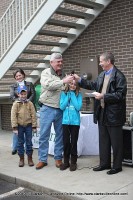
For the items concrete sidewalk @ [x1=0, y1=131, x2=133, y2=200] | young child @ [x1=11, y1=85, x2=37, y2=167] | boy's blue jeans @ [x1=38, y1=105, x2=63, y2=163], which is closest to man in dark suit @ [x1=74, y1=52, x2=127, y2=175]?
concrete sidewalk @ [x1=0, y1=131, x2=133, y2=200]

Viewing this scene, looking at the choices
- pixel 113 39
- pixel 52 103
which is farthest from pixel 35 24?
pixel 52 103

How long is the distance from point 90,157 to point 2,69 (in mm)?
2959

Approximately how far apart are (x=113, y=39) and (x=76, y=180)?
3722mm

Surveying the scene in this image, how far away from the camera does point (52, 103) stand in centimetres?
536

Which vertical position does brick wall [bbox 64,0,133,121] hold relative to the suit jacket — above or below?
above

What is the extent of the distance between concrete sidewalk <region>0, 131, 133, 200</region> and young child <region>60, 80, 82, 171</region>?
0.32m

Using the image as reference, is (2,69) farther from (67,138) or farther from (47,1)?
(67,138)

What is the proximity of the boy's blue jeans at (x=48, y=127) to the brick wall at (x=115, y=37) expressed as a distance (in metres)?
2.23

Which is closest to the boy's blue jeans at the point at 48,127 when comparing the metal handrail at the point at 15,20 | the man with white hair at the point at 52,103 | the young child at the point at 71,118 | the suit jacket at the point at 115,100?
the man with white hair at the point at 52,103

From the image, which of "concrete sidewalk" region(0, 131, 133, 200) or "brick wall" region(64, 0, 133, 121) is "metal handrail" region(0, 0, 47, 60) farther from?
"concrete sidewalk" region(0, 131, 133, 200)

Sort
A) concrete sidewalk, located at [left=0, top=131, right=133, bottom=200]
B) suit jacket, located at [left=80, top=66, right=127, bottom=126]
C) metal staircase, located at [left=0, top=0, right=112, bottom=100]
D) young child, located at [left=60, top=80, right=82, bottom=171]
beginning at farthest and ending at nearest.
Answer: metal staircase, located at [left=0, top=0, right=112, bottom=100] → young child, located at [left=60, top=80, right=82, bottom=171] → suit jacket, located at [left=80, top=66, right=127, bottom=126] → concrete sidewalk, located at [left=0, top=131, right=133, bottom=200]

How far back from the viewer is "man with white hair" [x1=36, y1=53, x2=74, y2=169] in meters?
5.20

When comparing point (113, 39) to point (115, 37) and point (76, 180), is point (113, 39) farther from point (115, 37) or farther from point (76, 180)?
point (76, 180)

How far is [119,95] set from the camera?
478 centimetres
